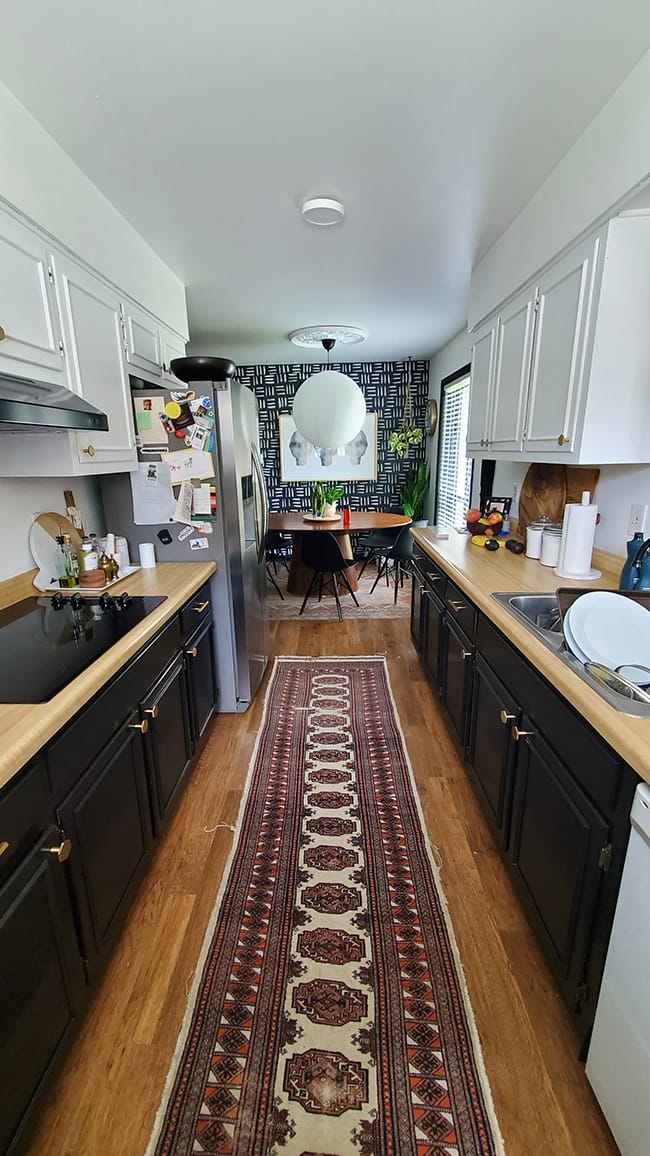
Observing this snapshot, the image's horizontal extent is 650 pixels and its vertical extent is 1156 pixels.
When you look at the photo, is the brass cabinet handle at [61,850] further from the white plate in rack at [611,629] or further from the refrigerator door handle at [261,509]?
the refrigerator door handle at [261,509]

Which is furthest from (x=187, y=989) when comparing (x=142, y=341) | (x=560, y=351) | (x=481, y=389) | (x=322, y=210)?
(x=481, y=389)

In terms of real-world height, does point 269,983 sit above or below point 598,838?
below

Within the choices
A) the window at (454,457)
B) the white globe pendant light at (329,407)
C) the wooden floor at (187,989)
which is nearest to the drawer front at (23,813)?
the wooden floor at (187,989)

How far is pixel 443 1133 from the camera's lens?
3.35ft

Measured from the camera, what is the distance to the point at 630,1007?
863mm

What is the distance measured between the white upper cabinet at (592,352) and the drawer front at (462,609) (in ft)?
2.13

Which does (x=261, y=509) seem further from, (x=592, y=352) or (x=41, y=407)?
(x=592, y=352)

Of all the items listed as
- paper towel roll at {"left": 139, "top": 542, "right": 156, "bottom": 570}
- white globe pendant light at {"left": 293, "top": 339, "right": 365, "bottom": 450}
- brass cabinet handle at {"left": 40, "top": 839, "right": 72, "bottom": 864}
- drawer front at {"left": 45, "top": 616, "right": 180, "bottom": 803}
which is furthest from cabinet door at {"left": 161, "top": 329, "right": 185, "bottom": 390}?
brass cabinet handle at {"left": 40, "top": 839, "right": 72, "bottom": 864}

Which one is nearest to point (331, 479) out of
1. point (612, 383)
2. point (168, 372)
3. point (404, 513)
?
point (404, 513)

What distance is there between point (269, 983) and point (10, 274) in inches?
83.0

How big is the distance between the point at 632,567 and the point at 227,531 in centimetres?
175

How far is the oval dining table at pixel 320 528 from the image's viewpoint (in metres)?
4.21

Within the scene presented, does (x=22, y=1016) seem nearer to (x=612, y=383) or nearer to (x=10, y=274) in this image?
(x=10, y=274)

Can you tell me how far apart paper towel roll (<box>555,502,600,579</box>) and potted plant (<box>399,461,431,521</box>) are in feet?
12.2
